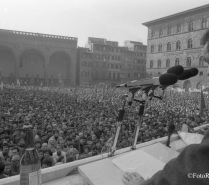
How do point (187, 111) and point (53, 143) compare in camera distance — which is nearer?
point (53, 143)

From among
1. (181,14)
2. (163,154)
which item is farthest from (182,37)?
(163,154)

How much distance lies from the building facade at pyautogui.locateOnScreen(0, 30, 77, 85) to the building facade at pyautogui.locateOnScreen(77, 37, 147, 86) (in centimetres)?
378

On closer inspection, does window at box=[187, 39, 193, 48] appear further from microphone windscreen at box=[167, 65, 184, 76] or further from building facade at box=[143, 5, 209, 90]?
microphone windscreen at box=[167, 65, 184, 76]

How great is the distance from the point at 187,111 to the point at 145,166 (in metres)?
14.5

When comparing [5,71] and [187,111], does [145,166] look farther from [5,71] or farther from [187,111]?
[5,71]

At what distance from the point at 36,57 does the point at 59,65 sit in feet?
17.7

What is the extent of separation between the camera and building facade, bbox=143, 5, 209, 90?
1496 inches

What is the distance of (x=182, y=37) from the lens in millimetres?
41094

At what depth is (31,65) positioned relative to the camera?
47.9m

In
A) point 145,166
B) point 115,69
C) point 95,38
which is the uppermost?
point 95,38

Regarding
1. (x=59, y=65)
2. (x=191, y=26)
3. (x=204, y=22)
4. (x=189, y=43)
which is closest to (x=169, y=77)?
(x=204, y=22)

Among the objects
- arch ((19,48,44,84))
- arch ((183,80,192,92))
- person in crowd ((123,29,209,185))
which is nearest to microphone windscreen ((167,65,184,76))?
person in crowd ((123,29,209,185))

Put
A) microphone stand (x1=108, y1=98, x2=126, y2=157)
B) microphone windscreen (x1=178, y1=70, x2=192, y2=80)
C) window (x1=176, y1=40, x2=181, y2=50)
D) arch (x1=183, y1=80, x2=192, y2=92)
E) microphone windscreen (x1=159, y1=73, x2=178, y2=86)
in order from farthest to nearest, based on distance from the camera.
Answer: window (x1=176, y1=40, x2=181, y2=50) → arch (x1=183, y1=80, x2=192, y2=92) → microphone stand (x1=108, y1=98, x2=126, y2=157) → microphone windscreen (x1=178, y1=70, x2=192, y2=80) → microphone windscreen (x1=159, y1=73, x2=178, y2=86)

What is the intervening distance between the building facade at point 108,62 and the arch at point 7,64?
14.8 meters
